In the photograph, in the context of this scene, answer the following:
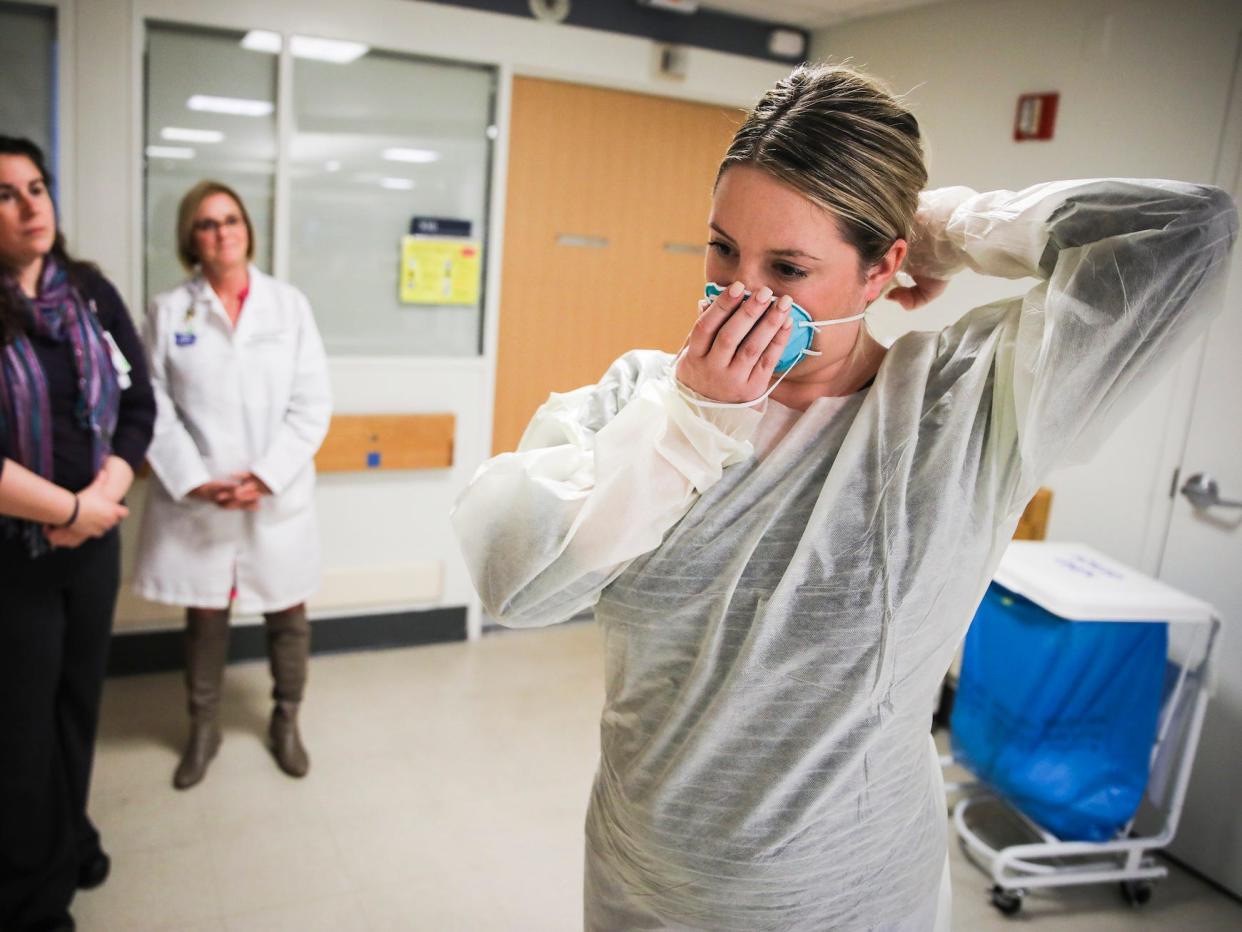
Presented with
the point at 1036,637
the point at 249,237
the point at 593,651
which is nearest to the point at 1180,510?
the point at 1036,637

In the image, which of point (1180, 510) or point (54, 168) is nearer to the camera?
point (1180, 510)

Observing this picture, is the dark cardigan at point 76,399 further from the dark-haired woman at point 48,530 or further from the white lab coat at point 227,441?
the white lab coat at point 227,441

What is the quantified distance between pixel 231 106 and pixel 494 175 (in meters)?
0.92

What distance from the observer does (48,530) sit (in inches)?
78.0

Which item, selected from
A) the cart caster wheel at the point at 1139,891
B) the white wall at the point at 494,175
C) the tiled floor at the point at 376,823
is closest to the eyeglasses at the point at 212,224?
the white wall at the point at 494,175

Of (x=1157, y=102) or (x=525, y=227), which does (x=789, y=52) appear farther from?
(x=1157, y=102)

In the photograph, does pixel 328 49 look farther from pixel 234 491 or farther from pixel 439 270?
pixel 234 491

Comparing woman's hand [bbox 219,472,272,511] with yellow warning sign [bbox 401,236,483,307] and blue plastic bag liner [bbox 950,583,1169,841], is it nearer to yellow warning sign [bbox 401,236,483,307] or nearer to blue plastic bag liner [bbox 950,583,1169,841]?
yellow warning sign [bbox 401,236,483,307]

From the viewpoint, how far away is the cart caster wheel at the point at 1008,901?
2.45 meters

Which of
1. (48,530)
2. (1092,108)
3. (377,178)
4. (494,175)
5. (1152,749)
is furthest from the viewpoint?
(494,175)

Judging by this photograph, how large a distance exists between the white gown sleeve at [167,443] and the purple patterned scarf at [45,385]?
0.44m

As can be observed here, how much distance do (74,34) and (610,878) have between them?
9.61 ft

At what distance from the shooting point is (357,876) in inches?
95.5

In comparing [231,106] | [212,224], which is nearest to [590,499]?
[212,224]
